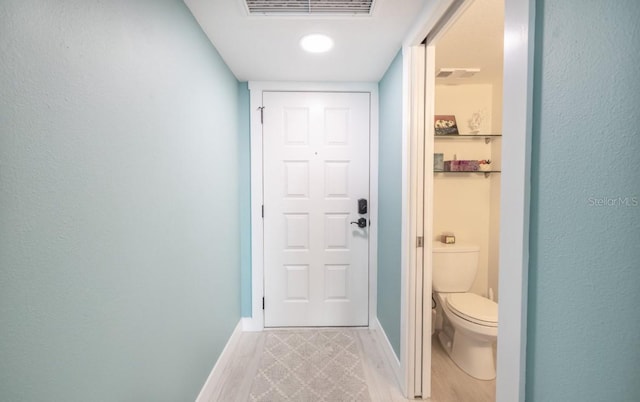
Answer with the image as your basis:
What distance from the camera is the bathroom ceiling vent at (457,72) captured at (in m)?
2.12

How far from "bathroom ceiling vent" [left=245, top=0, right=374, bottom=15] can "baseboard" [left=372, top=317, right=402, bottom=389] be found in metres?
2.05

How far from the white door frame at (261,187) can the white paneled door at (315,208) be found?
0.04 metres

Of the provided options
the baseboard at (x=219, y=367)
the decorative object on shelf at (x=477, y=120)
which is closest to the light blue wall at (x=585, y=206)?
the baseboard at (x=219, y=367)

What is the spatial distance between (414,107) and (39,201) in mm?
1609

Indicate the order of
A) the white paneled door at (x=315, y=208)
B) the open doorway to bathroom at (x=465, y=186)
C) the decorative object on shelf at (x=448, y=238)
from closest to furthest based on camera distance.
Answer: the open doorway to bathroom at (x=465, y=186), the decorative object on shelf at (x=448, y=238), the white paneled door at (x=315, y=208)

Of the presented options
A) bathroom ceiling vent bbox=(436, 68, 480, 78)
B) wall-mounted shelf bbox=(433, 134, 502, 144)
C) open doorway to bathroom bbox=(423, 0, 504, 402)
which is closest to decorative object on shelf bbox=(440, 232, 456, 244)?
open doorway to bathroom bbox=(423, 0, 504, 402)

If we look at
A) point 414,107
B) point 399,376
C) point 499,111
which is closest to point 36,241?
point 414,107

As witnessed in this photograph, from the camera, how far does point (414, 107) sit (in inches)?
63.9

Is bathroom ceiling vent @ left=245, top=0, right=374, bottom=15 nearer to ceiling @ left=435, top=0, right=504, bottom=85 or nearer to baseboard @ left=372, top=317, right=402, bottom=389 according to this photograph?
ceiling @ left=435, top=0, right=504, bottom=85

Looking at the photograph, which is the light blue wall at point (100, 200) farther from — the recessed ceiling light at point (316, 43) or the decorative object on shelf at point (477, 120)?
the decorative object on shelf at point (477, 120)

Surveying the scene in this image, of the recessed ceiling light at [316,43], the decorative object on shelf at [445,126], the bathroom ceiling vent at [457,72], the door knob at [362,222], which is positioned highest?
the recessed ceiling light at [316,43]

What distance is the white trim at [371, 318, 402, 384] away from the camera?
72.6 inches

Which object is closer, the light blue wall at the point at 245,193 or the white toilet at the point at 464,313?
the white toilet at the point at 464,313

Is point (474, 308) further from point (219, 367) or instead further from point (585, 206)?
point (219, 367)
